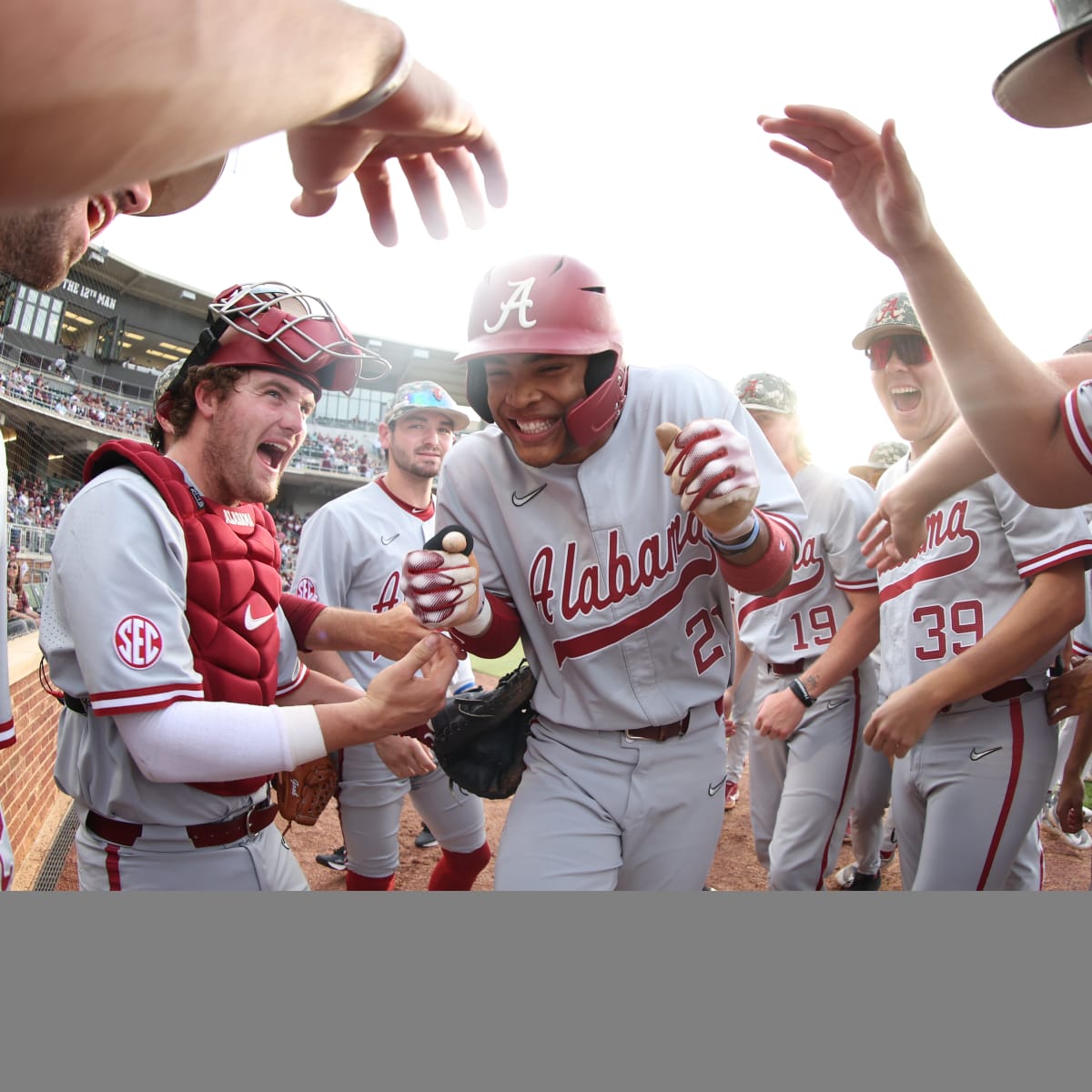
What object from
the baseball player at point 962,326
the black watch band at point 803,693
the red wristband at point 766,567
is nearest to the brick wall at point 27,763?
the red wristband at point 766,567

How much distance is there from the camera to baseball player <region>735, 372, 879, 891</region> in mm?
3115

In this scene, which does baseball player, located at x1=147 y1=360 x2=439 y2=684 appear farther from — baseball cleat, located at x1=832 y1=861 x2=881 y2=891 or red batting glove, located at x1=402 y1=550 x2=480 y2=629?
baseball cleat, located at x1=832 y1=861 x2=881 y2=891

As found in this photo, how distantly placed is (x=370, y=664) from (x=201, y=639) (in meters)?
1.72

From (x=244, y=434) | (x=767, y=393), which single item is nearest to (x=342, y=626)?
(x=244, y=434)

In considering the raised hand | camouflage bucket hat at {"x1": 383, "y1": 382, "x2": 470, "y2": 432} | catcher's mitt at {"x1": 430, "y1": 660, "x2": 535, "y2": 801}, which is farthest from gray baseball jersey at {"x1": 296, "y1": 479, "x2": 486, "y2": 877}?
the raised hand

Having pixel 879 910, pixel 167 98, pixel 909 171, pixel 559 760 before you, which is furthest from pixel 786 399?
pixel 167 98

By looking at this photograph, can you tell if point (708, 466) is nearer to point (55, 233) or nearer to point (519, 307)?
point (519, 307)

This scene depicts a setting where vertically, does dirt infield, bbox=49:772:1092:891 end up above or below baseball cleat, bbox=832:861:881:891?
below

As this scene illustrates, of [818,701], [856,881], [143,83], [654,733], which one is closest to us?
[143,83]

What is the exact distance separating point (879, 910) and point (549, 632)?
117cm

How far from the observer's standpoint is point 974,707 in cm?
250

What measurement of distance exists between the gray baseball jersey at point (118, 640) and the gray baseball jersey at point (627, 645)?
85 cm

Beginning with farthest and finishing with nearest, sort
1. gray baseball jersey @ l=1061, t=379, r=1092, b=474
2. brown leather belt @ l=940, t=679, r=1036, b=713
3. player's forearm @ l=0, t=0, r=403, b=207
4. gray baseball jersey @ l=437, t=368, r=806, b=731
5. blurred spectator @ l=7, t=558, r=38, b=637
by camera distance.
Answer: blurred spectator @ l=7, t=558, r=38, b=637, brown leather belt @ l=940, t=679, r=1036, b=713, gray baseball jersey @ l=437, t=368, r=806, b=731, gray baseball jersey @ l=1061, t=379, r=1092, b=474, player's forearm @ l=0, t=0, r=403, b=207

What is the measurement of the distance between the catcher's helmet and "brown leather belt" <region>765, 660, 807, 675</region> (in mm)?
1888
